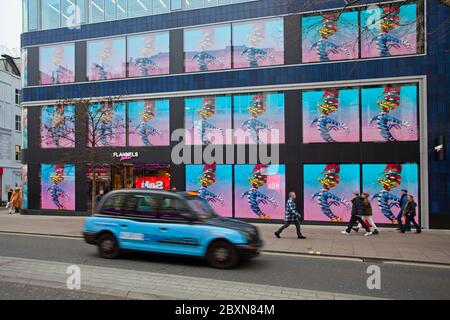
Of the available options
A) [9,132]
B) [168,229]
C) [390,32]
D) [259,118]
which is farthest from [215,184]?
[9,132]

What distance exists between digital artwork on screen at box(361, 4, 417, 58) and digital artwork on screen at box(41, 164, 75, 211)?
642 inches

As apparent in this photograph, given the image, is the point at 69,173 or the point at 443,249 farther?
the point at 69,173

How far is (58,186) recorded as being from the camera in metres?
20.2

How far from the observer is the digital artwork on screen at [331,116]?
1582 centimetres

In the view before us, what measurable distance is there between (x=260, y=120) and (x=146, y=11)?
8813 millimetres

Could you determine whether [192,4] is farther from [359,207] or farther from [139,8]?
[359,207]

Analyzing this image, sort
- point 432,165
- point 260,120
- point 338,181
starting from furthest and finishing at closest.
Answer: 1. point 260,120
2. point 338,181
3. point 432,165

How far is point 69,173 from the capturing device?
20.0 m

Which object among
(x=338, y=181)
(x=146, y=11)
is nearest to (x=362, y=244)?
(x=338, y=181)

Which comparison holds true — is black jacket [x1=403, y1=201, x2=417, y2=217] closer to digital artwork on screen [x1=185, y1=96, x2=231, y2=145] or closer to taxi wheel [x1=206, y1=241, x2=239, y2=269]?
digital artwork on screen [x1=185, y1=96, x2=231, y2=145]

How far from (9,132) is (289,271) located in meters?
33.8

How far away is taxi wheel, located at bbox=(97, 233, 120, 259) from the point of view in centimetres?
848

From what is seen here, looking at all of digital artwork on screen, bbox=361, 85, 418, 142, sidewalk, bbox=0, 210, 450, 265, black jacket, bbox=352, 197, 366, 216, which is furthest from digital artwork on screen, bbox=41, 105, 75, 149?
digital artwork on screen, bbox=361, 85, 418, 142
